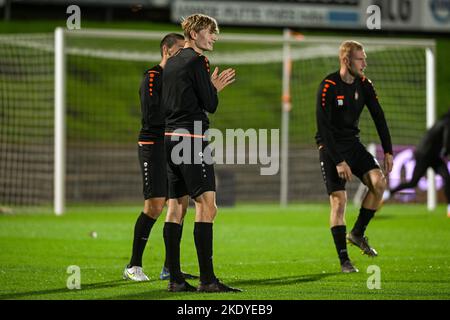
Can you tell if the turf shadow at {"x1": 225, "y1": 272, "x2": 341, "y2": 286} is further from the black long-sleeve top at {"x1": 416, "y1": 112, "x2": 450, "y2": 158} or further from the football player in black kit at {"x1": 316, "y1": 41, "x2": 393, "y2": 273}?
the black long-sleeve top at {"x1": 416, "y1": 112, "x2": 450, "y2": 158}

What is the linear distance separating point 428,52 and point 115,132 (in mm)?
9473

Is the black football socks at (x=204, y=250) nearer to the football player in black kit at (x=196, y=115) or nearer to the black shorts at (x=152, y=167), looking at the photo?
the football player in black kit at (x=196, y=115)

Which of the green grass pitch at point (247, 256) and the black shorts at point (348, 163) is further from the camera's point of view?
the black shorts at point (348, 163)

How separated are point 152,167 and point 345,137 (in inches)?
79.5

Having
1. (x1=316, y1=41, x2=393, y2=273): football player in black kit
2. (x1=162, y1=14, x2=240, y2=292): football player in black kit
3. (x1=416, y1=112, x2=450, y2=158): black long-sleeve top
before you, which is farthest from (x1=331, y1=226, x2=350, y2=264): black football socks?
(x1=416, y1=112, x2=450, y2=158): black long-sleeve top

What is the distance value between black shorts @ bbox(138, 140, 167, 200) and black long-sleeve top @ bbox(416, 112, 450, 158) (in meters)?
7.90

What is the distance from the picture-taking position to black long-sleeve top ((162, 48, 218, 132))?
23.5ft

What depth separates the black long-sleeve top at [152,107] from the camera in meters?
8.53

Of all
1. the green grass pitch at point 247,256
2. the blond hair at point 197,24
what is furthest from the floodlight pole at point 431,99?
the blond hair at point 197,24

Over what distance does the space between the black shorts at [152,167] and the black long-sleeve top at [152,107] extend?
86mm

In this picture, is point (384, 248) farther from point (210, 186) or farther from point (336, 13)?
point (336, 13)

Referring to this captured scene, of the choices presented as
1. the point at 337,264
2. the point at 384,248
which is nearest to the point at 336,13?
the point at 384,248

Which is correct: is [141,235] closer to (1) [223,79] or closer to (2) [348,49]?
Result: (1) [223,79]

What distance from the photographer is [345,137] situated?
9234 millimetres
